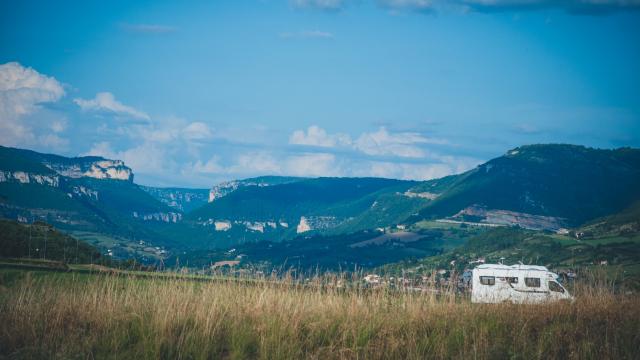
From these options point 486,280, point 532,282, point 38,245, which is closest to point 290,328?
point 532,282

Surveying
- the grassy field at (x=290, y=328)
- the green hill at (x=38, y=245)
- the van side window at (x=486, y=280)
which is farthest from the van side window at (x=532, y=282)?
the green hill at (x=38, y=245)

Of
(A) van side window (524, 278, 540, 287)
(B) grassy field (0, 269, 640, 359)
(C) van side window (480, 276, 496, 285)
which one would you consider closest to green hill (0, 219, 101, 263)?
(C) van side window (480, 276, 496, 285)

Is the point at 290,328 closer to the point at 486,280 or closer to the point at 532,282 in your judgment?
the point at 532,282

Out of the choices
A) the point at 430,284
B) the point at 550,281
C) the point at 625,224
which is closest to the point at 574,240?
the point at 625,224

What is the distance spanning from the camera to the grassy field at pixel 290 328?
34.8 ft

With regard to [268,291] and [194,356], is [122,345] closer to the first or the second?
[194,356]

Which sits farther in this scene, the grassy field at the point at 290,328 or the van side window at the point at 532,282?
the van side window at the point at 532,282

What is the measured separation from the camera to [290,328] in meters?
11.3

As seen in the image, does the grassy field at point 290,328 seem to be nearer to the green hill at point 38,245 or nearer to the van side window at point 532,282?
the van side window at point 532,282

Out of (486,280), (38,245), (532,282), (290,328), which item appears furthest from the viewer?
(38,245)

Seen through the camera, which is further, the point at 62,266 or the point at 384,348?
the point at 62,266

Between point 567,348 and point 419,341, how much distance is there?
270cm

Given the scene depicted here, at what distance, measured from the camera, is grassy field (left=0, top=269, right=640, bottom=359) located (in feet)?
34.8

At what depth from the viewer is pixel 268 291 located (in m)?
13.5
